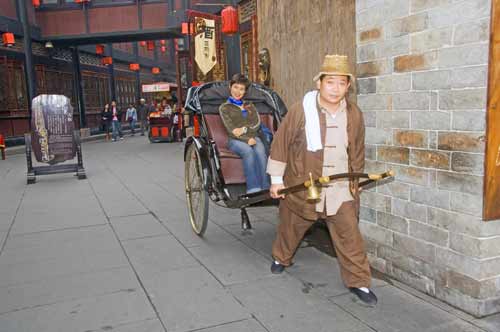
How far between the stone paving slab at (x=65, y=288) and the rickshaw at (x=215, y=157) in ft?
3.67

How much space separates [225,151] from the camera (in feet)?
15.3

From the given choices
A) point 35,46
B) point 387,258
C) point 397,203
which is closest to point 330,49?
point 397,203

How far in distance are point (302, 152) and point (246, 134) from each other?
139cm

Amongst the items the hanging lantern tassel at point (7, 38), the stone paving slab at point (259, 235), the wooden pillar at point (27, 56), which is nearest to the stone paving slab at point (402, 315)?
the stone paving slab at point (259, 235)

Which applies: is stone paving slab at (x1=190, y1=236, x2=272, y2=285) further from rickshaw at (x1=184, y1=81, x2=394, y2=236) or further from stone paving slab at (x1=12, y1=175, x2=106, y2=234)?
stone paving slab at (x1=12, y1=175, x2=106, y2=234)

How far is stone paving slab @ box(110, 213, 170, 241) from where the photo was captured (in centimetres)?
508

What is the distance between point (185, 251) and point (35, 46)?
17.3m

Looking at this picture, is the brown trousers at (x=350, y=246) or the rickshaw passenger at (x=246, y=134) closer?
the brown trousers at (x=350, y=246)

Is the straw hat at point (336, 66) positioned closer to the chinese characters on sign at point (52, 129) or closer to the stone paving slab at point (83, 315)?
the stone paving slab at point (83, 315)

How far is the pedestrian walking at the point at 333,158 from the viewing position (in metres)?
3.20

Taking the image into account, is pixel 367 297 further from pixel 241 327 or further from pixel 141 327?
pixel 141 327

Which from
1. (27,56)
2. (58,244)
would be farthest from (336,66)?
(27,56)

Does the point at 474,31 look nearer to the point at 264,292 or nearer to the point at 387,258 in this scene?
the point at 387,258

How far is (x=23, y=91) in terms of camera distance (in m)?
17.0
